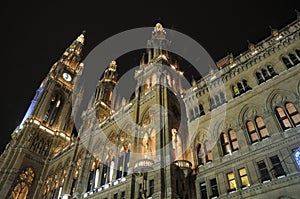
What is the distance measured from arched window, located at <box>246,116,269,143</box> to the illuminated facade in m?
0.10

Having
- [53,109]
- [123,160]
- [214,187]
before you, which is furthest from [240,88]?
[53,109]

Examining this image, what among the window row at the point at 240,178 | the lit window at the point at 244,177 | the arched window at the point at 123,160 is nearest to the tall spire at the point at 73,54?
the arched window at the point at 123,160

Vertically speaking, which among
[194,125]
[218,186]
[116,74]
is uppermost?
[116,74]

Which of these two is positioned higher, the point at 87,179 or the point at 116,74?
the point at 116,74

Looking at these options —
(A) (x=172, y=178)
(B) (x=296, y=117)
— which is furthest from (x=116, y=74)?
(B) (x=296, y=117)

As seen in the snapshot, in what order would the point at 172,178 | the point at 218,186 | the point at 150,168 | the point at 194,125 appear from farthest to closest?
the point at 194,125 → the point at 150,168 → the point at 172,178 → the point at 218,186

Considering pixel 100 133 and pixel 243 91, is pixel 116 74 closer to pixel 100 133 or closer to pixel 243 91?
pixel 100 133

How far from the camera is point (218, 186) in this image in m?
21.9

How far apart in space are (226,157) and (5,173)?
4104cm

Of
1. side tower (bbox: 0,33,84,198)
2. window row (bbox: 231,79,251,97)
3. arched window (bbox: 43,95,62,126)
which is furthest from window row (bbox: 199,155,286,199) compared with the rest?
arched window (bbox: 43,95,62,126)

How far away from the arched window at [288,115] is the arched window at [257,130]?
5.26 ft

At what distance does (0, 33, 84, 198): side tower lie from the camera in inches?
1736

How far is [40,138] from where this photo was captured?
50.9 metres

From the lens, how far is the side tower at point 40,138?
44.1m
